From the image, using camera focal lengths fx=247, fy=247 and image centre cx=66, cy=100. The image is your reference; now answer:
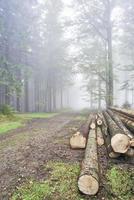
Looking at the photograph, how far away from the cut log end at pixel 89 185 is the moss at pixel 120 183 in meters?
0.39

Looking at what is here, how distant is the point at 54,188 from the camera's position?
15.9 ft

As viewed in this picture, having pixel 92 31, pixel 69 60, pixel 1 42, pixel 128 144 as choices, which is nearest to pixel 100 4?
pixel 92 31

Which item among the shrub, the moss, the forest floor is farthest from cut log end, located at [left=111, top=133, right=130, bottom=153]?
the shrub

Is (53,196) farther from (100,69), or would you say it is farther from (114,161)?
(100,69)

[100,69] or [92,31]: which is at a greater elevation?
[92,31]

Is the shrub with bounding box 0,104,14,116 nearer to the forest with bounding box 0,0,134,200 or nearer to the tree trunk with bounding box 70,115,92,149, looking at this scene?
the forest with bounding box 0,0,134,200

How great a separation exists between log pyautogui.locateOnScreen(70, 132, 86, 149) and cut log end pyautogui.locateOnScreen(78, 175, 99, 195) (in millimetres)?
2917

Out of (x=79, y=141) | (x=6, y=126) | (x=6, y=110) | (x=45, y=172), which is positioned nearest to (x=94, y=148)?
(x=79, y=141)

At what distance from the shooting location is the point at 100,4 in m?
21.3

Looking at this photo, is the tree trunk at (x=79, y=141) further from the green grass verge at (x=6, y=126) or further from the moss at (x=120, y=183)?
the green grass verge at (x=6, y=126)

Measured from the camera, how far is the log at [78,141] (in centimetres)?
746

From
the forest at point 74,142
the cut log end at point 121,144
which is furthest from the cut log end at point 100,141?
the cut log end at point 121,144

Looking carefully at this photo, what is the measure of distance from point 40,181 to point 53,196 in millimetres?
718

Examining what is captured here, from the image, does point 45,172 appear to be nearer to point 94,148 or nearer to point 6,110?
point 94,148
